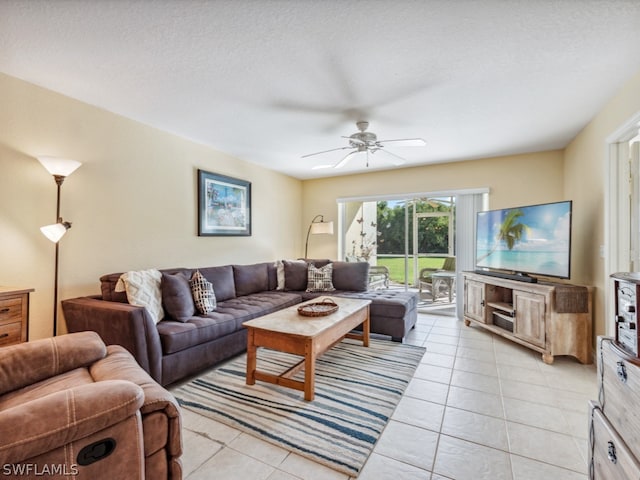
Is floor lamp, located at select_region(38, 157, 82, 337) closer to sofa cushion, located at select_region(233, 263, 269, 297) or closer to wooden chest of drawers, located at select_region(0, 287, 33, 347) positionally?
wooden chest of drawers, located at select_region(0, 287, 33, 347)

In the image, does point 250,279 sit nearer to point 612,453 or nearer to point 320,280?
point 320,280

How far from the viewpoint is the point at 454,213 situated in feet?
15.6

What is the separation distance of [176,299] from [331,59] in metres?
2.33

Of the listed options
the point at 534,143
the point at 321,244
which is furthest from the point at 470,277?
the point at 321,244

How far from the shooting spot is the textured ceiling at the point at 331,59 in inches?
61.6

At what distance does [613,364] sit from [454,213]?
384cm

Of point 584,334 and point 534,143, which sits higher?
point 534,143

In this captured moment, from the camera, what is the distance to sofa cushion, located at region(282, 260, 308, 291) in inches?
174

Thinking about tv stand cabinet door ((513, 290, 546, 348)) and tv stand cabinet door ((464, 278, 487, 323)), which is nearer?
tv stand cabinet door ((513, 290, 546, 348))

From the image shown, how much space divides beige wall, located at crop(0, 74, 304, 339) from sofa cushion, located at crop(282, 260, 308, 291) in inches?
39.2

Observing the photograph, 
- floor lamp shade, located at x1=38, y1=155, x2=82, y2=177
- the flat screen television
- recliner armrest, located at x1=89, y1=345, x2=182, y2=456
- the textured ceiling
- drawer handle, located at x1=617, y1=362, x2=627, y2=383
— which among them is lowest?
recliner armrest, located at x1=89, y1=345, x2=182, y2=456

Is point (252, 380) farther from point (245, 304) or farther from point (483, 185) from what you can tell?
point (483, 185)

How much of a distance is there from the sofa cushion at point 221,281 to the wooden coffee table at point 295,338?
1.14 m

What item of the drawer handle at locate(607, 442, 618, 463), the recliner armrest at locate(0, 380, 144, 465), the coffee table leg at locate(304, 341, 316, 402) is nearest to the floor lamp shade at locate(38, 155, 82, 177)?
the recliner armrest at locate(0, 380, 144, 465)
